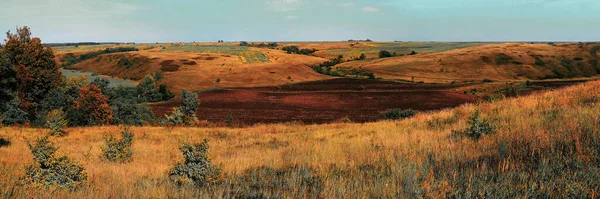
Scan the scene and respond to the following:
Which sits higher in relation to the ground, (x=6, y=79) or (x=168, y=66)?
(x=6, y=79)

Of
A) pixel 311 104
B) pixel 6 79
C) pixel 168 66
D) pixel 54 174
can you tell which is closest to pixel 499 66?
pixel 311 104

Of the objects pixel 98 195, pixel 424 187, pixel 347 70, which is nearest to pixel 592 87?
pixel 424 187

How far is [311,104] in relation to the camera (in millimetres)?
55312

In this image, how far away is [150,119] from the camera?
40312 mm

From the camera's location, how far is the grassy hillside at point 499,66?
93500mm

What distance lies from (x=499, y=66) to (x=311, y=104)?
71.8 m

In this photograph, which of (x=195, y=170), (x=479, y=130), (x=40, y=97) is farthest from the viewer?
(x=40, y=97)

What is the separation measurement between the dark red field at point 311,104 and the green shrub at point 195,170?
34626 mm

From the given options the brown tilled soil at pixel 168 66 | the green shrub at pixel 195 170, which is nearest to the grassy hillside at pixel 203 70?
the brown tilled soil at pixel 168 66

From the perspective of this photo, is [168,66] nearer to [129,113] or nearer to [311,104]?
[311,104]

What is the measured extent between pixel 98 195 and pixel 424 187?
3.93 metres

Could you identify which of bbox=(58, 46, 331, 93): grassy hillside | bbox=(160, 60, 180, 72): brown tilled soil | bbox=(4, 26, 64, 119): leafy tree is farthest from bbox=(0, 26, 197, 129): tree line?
bbox=(160, 60, 180, 72): brown tilled soil

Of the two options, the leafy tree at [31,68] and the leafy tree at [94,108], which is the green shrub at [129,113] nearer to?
the leafy tree at [94,108]

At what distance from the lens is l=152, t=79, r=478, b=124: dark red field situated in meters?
44.6
